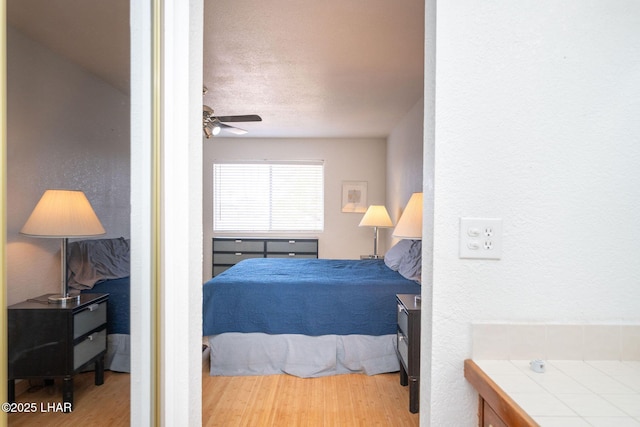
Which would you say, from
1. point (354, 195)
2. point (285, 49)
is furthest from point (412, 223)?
point (354, 195)

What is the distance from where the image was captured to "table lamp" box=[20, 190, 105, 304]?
0.67 meters

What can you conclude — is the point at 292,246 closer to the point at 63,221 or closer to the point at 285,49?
the point at 285,49

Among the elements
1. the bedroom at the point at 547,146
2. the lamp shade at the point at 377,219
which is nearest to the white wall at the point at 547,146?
the bedroom at the point at 547,146

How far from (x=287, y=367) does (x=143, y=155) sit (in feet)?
8.09

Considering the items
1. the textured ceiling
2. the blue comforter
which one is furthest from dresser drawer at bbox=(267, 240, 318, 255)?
the blue comforter

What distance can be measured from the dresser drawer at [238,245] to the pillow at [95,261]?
17.6ft

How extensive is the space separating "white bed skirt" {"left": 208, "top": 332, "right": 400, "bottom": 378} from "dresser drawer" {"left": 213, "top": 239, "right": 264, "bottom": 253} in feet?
10.8

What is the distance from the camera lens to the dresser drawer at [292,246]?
6.36 metres

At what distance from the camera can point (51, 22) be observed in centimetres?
60

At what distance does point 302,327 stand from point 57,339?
7.97ft

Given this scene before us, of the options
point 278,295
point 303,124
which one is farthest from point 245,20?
point 303,124

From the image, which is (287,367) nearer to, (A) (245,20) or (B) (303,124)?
(A) (245,20)

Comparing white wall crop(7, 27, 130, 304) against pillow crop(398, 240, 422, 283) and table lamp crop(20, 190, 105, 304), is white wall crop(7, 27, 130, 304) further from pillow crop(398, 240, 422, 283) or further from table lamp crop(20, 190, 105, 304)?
pillow crop(398, 240, 422, 283)

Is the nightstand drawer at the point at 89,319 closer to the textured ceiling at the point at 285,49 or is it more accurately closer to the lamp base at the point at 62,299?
the lamp base at the point at 62,299
